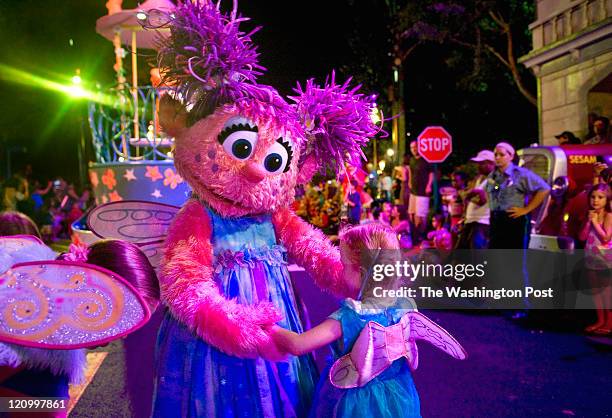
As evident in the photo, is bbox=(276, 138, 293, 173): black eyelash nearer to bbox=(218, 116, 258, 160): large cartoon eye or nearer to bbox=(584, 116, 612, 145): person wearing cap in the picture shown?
bbox=(218, 116, 258, 160): large cartoon eye

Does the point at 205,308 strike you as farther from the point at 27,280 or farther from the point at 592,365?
the point at 592,365

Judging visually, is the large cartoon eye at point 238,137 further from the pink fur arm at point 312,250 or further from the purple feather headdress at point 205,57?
the pink fur arm at point 312,250

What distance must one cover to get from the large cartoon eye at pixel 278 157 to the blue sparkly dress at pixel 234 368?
34 centimetres

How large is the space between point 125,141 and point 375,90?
19388 mm

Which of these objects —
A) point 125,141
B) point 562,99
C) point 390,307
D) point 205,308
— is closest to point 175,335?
point 205,308

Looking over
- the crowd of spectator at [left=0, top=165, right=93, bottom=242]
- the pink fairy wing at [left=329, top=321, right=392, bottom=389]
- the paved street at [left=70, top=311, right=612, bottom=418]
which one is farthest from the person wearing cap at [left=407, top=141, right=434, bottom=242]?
the pink fairy wing at [left=329, top=321, right=392, bottom=389]

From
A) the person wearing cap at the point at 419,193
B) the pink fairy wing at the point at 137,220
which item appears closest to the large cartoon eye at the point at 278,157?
the pink fairy wing at the point at 137,220

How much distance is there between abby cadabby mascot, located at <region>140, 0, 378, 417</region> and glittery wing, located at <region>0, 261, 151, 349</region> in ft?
0.75

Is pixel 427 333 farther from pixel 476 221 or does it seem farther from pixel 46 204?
pixel 46 204

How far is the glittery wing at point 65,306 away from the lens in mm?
2070

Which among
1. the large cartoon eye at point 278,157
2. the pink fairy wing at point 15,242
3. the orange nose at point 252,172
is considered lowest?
the pink fairy wing at point 15,242

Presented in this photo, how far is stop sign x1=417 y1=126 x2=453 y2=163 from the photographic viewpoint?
12266mm

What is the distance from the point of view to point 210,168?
8.50ft

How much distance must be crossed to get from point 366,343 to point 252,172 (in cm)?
89
